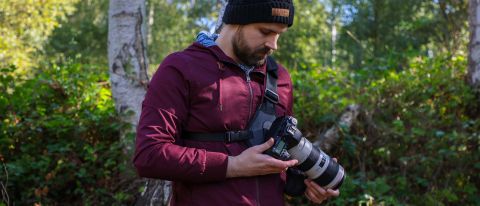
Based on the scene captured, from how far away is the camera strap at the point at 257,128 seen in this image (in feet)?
7.88

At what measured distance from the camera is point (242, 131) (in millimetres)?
2434

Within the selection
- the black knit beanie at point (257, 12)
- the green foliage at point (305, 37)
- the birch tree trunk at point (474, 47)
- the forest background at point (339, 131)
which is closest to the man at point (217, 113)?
the black knit beanie at point (257, 12)

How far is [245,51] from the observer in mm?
2461

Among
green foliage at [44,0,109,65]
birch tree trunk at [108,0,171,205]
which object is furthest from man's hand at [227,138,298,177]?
green foliage at [44,0,109,65]

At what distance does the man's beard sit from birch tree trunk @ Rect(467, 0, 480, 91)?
15.1 feet

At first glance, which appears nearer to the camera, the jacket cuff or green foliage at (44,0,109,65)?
the jacket cuff

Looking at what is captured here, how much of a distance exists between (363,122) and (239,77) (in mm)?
3997

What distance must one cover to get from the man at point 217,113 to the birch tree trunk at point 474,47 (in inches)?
177

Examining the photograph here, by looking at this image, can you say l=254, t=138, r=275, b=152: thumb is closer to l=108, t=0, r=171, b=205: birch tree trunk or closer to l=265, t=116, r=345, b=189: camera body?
l=265, t=116, r=345, b=189: camera body

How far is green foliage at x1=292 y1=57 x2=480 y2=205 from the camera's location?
5434mm

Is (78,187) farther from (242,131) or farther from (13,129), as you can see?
(242,131)

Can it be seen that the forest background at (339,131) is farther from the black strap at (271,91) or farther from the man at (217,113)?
the man at (217,113)

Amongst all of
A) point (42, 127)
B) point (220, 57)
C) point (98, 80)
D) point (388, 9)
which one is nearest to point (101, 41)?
point (388, 9)

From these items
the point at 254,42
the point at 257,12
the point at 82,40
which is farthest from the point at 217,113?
the point at 82,40
